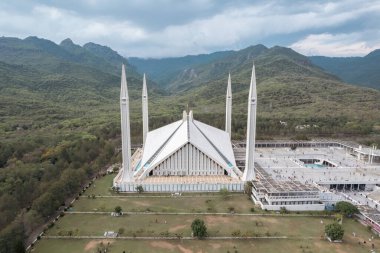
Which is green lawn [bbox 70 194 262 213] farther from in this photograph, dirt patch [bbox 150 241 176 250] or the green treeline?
dirt patch [bbox 150 241 176 250]

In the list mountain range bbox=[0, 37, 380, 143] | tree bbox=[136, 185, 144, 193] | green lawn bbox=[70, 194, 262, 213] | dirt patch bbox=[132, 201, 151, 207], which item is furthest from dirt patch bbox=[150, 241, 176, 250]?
mountain range bbox=[0, 37, 380, 143]

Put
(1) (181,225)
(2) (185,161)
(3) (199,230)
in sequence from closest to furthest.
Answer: (3) (199,230) → (1) (181,225) → (2) (185,161)

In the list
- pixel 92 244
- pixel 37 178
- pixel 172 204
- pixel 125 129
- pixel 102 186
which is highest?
pixel 125 129

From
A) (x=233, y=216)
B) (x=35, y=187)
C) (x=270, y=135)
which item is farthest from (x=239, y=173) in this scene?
(x=270, y=135)

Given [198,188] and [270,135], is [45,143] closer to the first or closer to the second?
[198,188]

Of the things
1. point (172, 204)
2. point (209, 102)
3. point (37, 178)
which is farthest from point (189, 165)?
point (209, 102)

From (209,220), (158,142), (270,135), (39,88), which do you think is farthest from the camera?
(39,88)

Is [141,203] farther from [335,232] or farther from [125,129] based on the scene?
[335,232]
